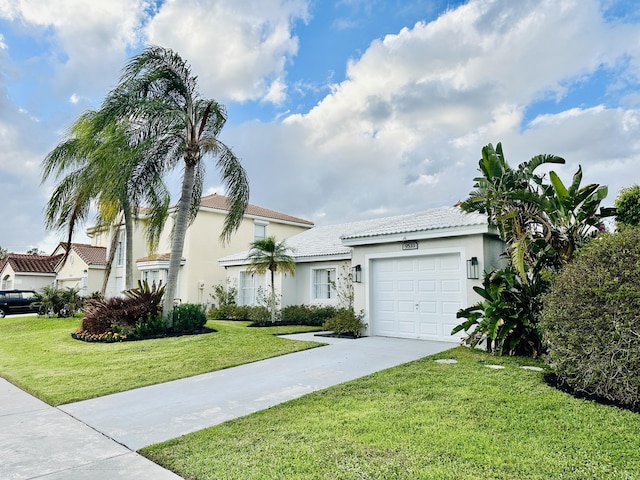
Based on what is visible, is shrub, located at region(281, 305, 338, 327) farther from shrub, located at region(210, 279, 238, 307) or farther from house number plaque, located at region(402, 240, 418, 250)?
house number plaque, located at region(402, 240, 418, 250)

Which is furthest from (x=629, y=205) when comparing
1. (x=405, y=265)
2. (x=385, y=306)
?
(x=385, y=306)

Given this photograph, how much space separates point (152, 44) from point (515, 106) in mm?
12139

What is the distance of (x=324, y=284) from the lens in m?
17.6

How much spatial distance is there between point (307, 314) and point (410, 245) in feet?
20.8

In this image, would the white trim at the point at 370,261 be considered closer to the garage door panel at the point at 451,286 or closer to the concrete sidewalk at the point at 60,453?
the garage door panel at the point at 451,286

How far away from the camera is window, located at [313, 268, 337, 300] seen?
56.2 ft

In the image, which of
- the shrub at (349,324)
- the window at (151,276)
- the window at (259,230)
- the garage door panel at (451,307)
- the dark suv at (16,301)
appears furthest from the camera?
the dark suv at (16,301)

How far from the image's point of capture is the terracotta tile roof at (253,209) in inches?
997

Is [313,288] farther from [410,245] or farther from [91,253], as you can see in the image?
[91,253]

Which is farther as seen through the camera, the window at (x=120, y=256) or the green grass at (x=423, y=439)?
the window at (x=120, y=256)

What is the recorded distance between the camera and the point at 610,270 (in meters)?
5.98

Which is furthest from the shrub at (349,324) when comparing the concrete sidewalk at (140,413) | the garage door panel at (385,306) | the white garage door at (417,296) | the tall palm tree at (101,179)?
the tall palm tree at (101,179)

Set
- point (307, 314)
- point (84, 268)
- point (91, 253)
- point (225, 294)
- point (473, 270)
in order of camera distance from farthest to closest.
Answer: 1. point (91, 253)
2. point (84, 268)
3. point (225, 294)
4. point (307, 314)
5. point (473, 270)

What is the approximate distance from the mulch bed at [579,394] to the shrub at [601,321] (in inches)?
1.9
